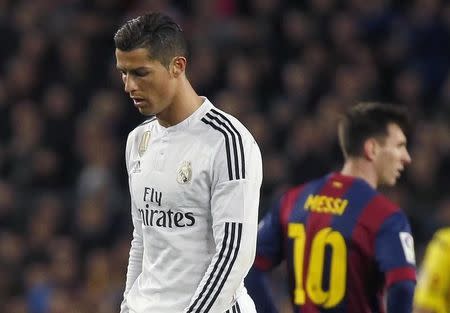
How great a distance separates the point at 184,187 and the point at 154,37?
52 cm

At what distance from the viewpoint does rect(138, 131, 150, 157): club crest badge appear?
4.69 m

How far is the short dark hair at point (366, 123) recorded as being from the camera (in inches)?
225

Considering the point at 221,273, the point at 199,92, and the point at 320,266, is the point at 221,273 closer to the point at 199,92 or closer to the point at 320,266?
the point at 320,266

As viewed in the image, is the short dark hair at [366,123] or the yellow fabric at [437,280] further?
the short dark hair at [366,123]

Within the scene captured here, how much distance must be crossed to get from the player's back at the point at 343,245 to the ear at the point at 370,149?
6.3 inches

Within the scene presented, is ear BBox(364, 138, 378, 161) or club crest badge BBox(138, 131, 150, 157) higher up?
club crest badge BBox(138, 131, 150, 157)

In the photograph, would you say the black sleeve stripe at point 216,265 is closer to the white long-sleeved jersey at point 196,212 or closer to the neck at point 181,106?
the white long-sleeved jersey at point 196,212

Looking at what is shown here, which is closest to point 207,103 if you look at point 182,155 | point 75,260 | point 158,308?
point 182,155

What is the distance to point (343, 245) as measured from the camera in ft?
17.8

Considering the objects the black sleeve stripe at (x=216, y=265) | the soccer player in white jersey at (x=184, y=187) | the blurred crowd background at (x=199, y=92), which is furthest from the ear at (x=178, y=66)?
the blurred crowd background at (x=199, y=92)

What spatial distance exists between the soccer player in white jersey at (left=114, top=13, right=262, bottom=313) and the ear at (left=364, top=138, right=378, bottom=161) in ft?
4.31

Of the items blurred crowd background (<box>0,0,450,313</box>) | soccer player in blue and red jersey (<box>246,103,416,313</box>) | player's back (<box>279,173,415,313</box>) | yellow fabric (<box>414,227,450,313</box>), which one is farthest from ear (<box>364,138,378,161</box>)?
blurred crowd background (<box>0,0,450,313</box>)

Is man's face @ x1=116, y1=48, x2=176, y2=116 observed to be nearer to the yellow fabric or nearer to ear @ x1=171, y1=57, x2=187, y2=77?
ear @ x1=171, y1=57, x2=187, y2=77

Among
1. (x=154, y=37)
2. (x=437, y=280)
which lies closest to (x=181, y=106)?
(x=154, y=37)
